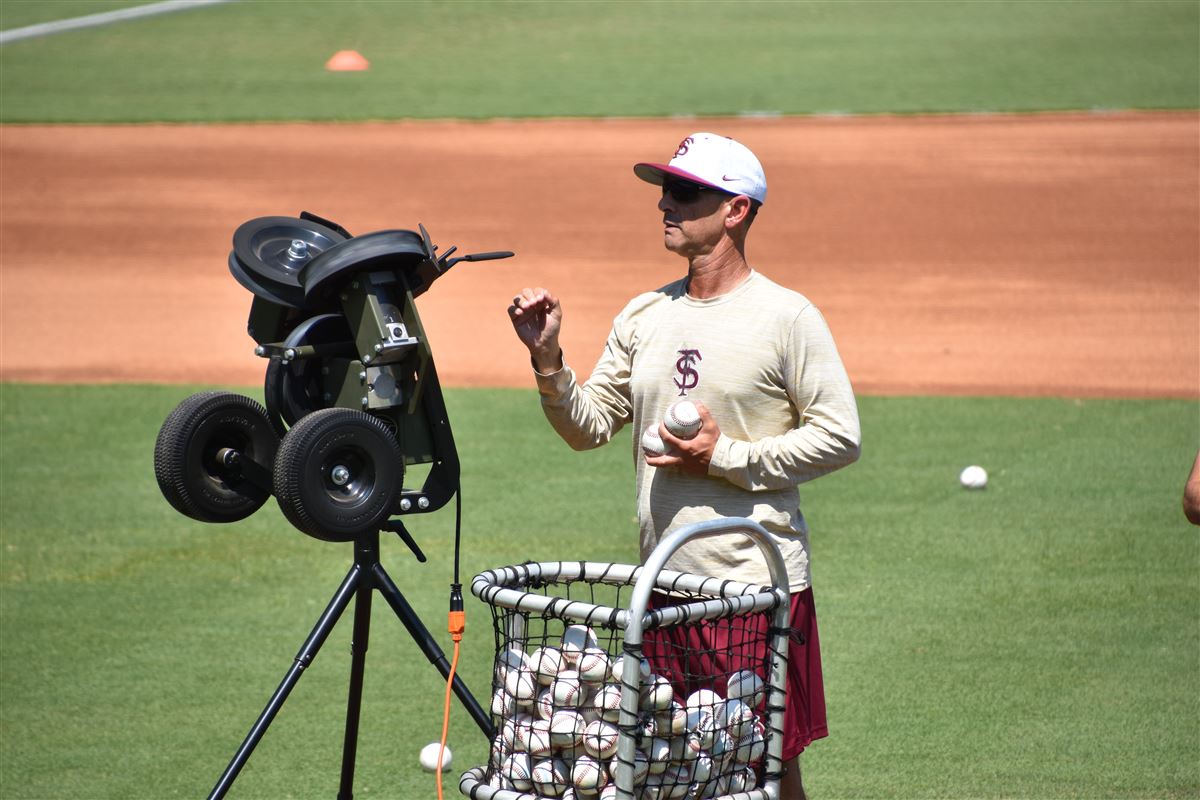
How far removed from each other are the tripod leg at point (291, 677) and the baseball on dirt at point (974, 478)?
5.16 metres

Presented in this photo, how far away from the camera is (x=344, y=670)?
6.64 m

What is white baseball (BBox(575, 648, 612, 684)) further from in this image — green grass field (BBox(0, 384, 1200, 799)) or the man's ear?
green grass field (BBox(0, 384, 1200, 799))

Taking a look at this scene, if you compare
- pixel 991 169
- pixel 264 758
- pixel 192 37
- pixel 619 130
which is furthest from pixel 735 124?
pixel 264 758

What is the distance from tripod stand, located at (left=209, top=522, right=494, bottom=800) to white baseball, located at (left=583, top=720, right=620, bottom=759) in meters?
0.85

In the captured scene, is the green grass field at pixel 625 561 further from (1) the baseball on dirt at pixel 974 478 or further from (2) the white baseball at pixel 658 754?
(2) the white baseball at pixel 658 754

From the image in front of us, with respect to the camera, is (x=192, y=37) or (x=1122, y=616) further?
(x=192, y=37)

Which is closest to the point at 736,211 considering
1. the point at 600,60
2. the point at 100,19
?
the point at 600,60

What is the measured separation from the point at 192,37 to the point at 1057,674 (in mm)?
29585

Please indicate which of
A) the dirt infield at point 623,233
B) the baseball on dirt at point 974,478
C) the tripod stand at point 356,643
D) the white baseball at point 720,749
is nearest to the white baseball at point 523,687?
the white baseball at point 720,749

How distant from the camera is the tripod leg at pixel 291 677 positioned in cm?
420

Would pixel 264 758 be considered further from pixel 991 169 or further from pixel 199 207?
pixel 991 169

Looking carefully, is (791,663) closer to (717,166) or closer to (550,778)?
(550,778)

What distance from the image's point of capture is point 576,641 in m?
3.36

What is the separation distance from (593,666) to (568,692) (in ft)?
0.25
